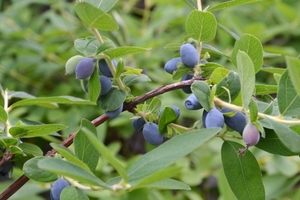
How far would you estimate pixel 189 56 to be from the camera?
567mm

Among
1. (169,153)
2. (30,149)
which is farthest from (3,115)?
(169,153)

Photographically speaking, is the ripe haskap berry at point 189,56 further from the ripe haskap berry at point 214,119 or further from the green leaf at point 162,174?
the green leaf at point 162,174

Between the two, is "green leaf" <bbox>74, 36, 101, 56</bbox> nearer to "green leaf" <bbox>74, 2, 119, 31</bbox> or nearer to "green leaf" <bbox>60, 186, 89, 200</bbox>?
"green leaf" <bbox>74, 2, 119, 31</bbox>

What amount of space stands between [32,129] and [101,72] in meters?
0.11

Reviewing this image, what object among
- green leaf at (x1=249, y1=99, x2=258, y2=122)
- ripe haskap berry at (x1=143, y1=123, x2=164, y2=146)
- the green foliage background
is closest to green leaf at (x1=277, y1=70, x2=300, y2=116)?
green leaf at (x1=249, y1=99, x2=258, y2=122)

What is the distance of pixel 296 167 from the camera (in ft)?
3.92

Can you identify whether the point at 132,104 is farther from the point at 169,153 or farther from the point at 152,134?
the point at 169,153

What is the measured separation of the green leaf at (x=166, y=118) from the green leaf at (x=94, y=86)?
3.1 inches

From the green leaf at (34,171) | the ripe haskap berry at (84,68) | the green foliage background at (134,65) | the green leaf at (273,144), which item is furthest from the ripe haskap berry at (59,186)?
the green foliage background at (134,65)

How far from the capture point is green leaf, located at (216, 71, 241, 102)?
1.73 ft

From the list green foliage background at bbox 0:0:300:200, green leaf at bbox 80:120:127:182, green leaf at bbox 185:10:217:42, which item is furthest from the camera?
green foliage background at bbox 0:0:300:200

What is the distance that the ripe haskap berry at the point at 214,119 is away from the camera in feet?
1.61

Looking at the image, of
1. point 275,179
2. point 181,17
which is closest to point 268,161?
point 275,179

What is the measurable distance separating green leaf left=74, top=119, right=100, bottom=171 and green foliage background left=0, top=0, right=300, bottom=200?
2.15ft
